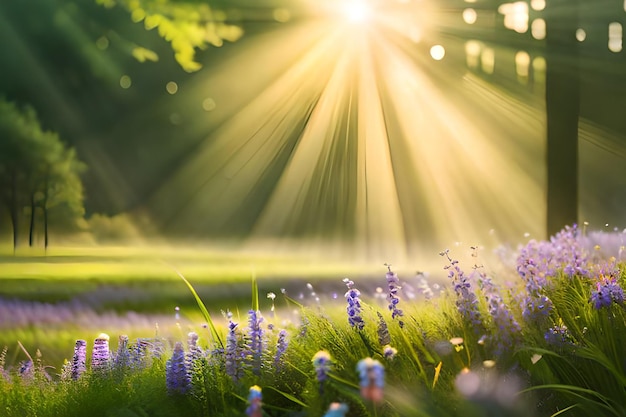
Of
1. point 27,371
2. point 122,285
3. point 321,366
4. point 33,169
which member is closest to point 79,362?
point 27,371

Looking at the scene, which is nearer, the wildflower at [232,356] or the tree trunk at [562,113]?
the wildflower at [232,356]

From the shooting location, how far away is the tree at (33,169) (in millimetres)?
5656

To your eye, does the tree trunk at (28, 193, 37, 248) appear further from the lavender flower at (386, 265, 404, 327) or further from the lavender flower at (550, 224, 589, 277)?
the lavender flower at (550, 224, 589, 277)

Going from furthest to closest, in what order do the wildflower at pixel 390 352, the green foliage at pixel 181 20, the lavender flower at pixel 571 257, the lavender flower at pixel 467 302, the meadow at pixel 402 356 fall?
the green foliage at pixel 181 20, the lavender flower at pixel 571 257, the lavender flower at pixel 467 302, the meadow at pixel 402 356, the wildflower at pixel 390 352

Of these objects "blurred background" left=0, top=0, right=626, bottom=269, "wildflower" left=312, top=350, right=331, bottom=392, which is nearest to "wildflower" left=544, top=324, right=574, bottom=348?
"wildflower" left=312, top=350, right=331, bottom=392

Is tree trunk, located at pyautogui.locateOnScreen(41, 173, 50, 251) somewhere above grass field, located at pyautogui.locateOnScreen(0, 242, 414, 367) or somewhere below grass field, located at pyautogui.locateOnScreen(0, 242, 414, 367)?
above

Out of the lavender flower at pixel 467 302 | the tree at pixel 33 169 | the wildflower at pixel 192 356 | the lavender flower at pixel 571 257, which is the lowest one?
the wildflower at pixel 192 356

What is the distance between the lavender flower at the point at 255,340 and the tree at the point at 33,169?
360 cm

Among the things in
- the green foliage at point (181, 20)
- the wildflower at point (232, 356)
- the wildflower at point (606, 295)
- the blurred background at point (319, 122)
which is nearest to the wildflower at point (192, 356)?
the wildflower at point (232, 356)

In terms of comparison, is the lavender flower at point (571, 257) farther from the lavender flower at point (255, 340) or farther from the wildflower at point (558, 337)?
the lavender flower at point (255, 340)

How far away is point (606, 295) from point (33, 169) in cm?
499

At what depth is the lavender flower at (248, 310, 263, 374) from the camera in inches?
103

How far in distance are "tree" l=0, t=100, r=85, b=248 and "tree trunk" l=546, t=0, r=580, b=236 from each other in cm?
404

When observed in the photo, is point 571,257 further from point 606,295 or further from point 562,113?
point 562,113
